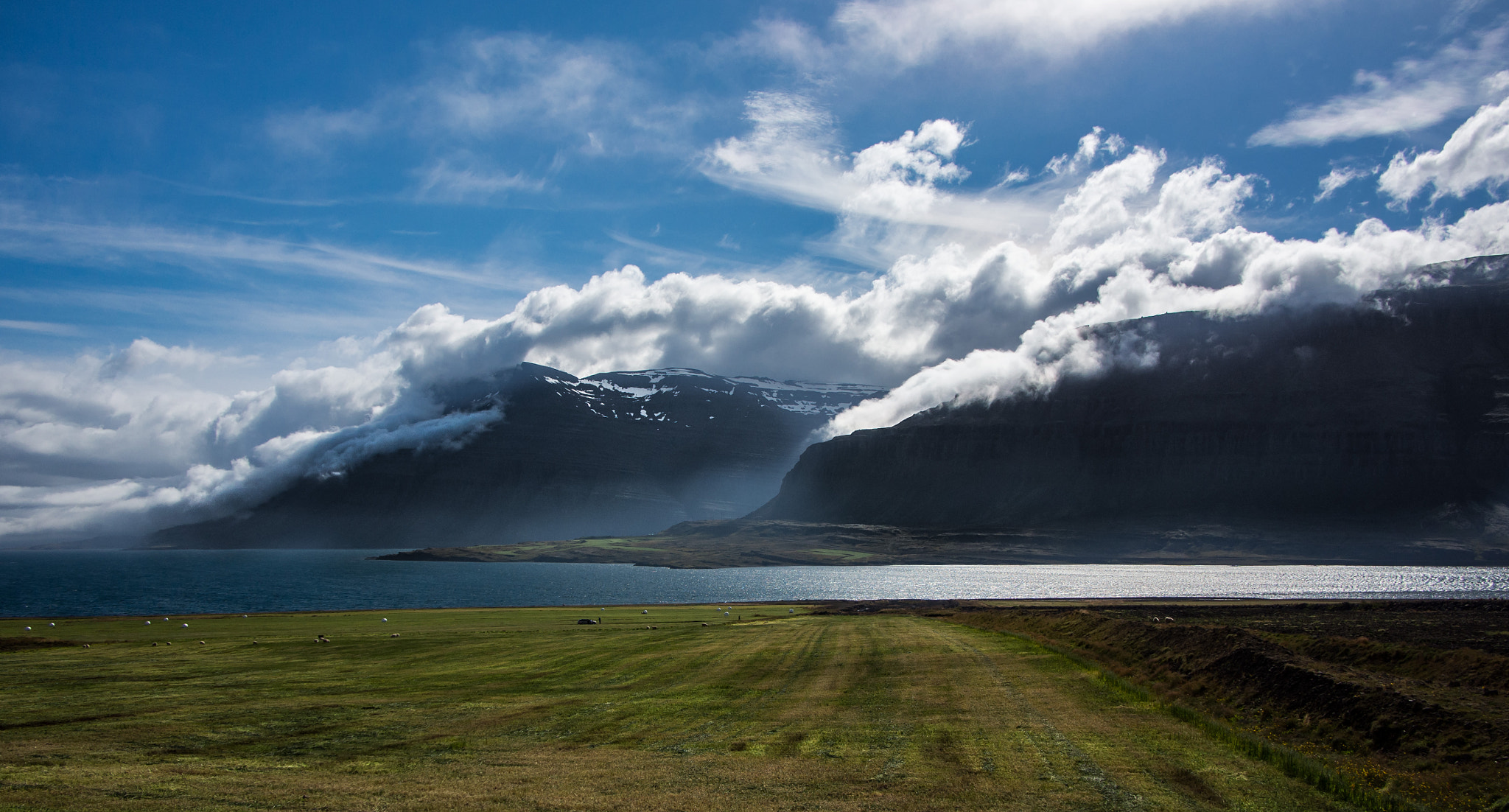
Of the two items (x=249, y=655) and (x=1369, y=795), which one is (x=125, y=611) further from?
(x=1369, y=795)

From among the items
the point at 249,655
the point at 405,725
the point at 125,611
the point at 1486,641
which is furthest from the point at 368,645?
the point at 125,611

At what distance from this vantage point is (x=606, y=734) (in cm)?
2336

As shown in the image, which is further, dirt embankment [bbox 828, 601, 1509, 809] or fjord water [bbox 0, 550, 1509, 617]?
fjord water [bbox 0, 550, 1509, 617]

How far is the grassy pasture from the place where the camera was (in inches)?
655

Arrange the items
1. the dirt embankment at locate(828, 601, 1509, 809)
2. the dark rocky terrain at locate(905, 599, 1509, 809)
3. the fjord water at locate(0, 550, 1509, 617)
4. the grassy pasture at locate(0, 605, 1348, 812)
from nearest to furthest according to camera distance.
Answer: the grassy pasture at locate(0, 605, 1348, 812) → the dark rocky terrain at locate(905, 599, 1509, 809) → the dirt embankment at locate(828, 601, 1509, 809) → the fjord water at locate(0, 550, 1509, 617)

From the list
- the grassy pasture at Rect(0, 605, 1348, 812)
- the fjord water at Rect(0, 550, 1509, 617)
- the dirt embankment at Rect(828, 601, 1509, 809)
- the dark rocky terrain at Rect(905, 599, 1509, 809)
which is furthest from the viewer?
the fjord water at Rect(0, 550, 1509, 617)

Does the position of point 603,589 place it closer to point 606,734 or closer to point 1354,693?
point 606,734

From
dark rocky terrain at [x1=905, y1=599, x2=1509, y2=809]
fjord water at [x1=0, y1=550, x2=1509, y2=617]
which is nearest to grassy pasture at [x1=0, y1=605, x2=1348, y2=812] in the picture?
dark rocky terrain at [x1=905, y1=599, x2=1509, y2=809]

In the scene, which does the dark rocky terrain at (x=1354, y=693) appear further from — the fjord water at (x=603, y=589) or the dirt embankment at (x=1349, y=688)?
the fjord water at (x=603, y=589)

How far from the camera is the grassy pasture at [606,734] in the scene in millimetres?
16641

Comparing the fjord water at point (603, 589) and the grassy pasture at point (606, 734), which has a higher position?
the grassy pasture at point (606, 734)

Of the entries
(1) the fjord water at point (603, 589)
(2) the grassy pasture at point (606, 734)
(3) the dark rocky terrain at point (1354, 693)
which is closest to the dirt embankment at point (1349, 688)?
(3) the dark rocky terrain at point (1354, 693)

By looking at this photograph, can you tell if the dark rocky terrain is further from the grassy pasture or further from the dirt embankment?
the grassy pasture

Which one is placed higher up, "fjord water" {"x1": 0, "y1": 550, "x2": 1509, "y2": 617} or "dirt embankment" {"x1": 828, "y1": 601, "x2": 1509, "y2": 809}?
"dirt embankment" {"x1": 828, "y1": 601, "x2": 1509, "y2": 809}
